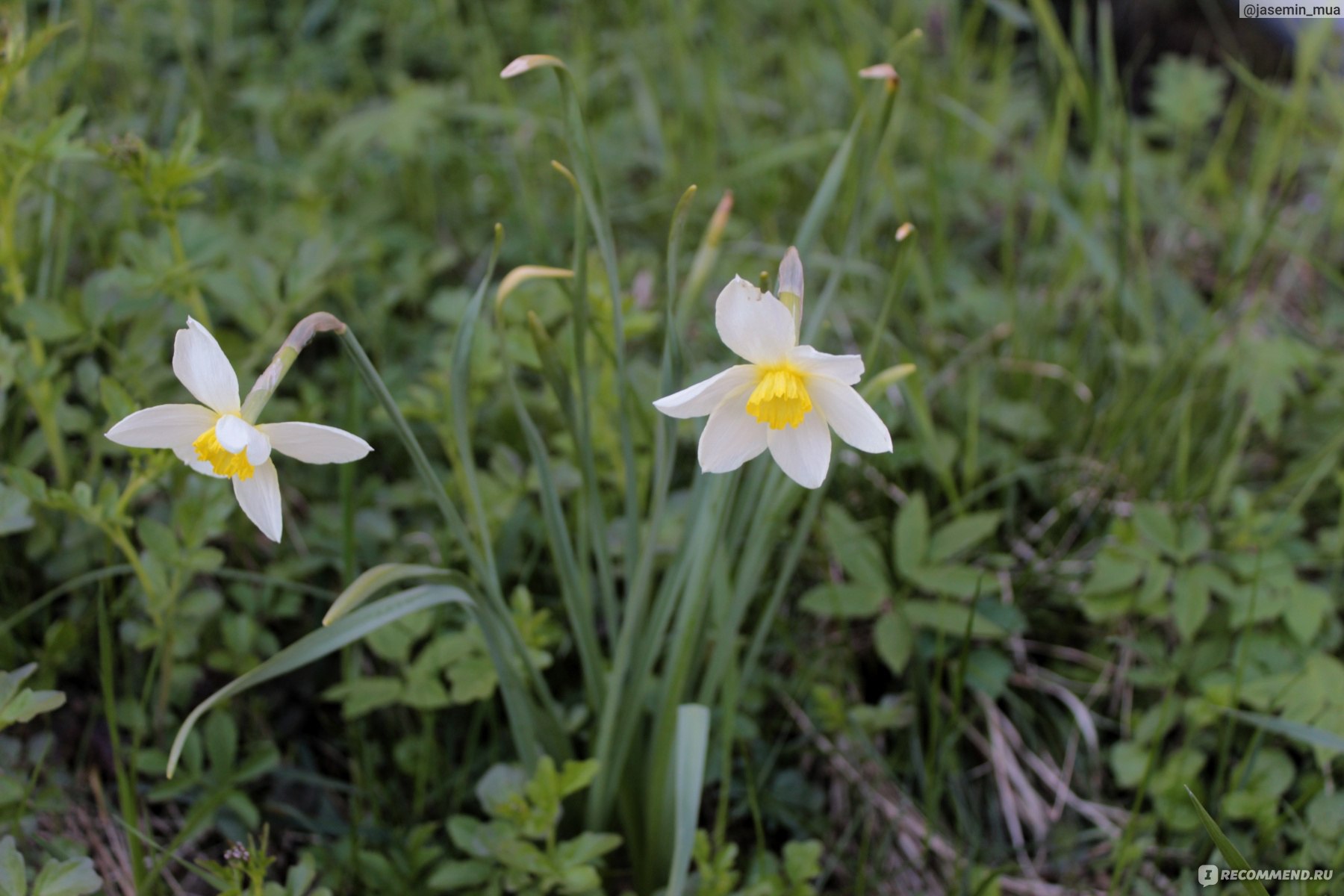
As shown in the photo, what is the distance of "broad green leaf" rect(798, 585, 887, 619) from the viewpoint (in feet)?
5.91

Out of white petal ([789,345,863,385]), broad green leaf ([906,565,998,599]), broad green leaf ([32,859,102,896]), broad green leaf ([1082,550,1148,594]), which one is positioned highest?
white petal ([789,345,863,385])

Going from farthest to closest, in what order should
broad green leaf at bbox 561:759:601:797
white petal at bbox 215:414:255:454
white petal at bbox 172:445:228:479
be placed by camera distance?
1. broad green leaf at bbox 561:759:601:797
2. white petal at bbox 172:445:228:479
3. white petal at bbox 215:414:255:454

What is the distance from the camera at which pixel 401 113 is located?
8.75ft

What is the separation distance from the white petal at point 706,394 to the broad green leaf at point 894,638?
2.51ft

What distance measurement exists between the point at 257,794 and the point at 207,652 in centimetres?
27

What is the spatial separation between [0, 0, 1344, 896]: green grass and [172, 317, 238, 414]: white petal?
0.18 m

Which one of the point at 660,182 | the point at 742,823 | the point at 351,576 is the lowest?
the point at 742,823

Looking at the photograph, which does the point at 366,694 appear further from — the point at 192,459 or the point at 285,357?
the point at 285,357

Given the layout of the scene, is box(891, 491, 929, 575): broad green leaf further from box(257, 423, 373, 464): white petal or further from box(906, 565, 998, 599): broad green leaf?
box(257, 423, 373, 464): white petal

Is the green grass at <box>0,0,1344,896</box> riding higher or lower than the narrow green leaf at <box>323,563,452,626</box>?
lower

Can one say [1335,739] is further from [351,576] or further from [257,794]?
[257,794]

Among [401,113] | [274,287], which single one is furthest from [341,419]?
[401,113]

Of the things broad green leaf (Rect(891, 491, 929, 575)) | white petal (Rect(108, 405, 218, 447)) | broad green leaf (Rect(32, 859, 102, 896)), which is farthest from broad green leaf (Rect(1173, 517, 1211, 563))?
broad green leaf (Rect(32, 859, 102, 896))

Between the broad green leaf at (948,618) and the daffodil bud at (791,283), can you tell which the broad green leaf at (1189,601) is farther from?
the daffodil bud at (791,283)
